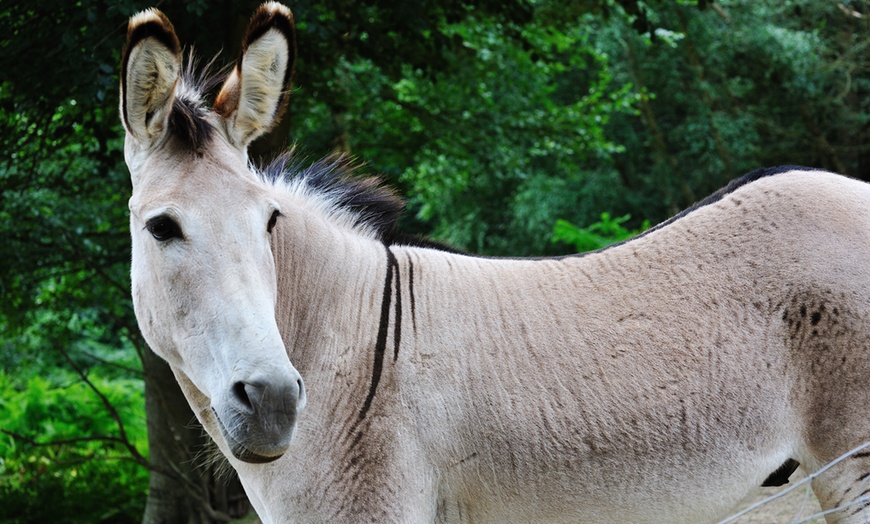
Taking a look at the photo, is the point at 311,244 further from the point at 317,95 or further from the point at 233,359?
the point at 317,95

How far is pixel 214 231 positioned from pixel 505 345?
49.9 inches

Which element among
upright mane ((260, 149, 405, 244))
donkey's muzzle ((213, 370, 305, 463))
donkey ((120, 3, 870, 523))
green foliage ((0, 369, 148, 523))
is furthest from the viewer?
green foliage ((0, 369, 148, 523))

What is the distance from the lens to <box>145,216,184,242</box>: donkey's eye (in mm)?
2646

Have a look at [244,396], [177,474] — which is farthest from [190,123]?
[177,474]

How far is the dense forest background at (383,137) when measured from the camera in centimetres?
657

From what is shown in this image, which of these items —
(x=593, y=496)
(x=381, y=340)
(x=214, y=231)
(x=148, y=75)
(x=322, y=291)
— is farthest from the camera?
(x=322, y=291)

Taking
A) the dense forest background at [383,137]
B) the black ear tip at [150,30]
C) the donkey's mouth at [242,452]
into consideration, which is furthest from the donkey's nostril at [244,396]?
the dense forest background at [383,137]

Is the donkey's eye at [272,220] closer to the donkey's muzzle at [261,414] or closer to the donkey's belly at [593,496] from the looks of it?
the donkey's muzzle at [261,414]

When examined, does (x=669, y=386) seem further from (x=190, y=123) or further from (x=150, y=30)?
(x=150, y=30)

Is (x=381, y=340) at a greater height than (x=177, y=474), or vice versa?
(x=381, y=340)

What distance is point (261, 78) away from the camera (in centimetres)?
301

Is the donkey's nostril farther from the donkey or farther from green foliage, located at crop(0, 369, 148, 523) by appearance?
green foliage, located at crop(0, 369, 148, 523)

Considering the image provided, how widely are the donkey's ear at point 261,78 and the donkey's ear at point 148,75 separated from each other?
0.26m

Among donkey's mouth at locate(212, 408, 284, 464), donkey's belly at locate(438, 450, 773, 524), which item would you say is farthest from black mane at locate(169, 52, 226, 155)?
donkey's belly at locate(438, 450, 773, 524)
